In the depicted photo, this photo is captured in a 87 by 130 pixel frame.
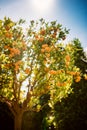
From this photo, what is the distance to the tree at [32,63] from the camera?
25.2 metres

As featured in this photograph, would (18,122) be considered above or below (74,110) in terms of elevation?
below

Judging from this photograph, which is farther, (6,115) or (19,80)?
(6,115)

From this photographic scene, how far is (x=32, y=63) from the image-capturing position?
2614 cm

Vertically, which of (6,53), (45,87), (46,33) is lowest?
(45,87)

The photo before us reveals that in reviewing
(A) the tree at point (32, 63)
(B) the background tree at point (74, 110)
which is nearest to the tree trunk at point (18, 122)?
(A) the tree at point (32, 63)

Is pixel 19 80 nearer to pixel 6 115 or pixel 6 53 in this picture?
pixel 6 53

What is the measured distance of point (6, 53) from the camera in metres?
25.3

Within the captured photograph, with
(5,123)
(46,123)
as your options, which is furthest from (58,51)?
(46,123)

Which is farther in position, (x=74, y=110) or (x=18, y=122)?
(x=74, y=110)

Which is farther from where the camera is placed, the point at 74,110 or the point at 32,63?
the point at 74,110

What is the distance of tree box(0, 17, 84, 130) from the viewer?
25.2 m

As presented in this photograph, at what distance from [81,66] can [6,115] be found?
14.5 m

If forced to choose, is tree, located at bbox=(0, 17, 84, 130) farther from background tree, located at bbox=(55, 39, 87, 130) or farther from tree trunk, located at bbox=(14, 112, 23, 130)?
background tree, located at bbox=(55, 39, 87, 130)

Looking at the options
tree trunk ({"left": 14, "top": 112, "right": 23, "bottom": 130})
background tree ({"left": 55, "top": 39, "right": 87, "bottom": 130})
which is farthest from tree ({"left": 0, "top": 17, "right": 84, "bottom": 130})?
background tree ({"left": 55, "top": 39, "right": 87, "bottom": 130})
